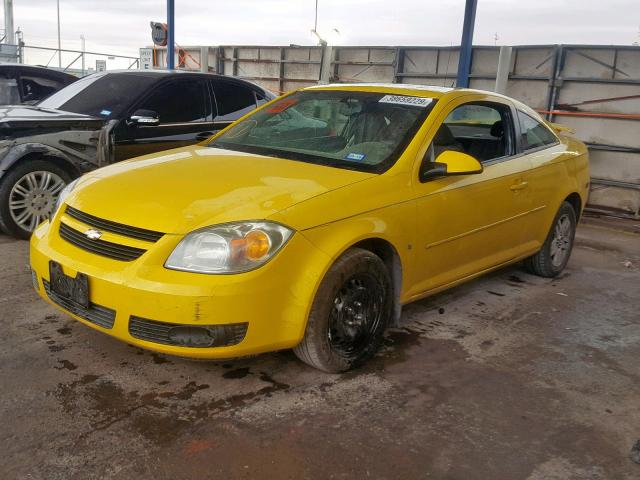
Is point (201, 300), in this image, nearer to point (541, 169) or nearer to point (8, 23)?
point (541, 169)

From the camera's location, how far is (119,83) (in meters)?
6.21

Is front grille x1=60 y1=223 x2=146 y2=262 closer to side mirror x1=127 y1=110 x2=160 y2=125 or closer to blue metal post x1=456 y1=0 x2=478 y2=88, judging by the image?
side mirror x1=127 y1=110 x2=160 y2=125

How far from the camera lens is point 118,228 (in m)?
2.97

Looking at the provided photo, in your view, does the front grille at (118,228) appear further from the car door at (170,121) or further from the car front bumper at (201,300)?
the car door at (170,121)

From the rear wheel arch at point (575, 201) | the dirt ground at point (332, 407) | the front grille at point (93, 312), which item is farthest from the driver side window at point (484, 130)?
the front grille at point (93, 312)

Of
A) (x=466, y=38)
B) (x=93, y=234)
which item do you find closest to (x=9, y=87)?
(x=93, y=234)

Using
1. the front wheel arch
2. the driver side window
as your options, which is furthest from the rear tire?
the front wheel arch

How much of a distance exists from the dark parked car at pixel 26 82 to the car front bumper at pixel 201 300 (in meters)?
5.02

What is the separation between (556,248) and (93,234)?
3959 millimetres

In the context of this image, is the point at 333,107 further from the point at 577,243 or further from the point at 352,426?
the point at 577,243

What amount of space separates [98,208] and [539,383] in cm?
247

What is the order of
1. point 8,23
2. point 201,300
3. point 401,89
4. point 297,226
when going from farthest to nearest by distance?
1. point 8,23
2. point 401,89
3. point 297,226
4. point 201,300

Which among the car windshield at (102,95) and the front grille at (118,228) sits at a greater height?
the car windshield at (102,95)

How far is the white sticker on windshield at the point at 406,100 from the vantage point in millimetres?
3916
